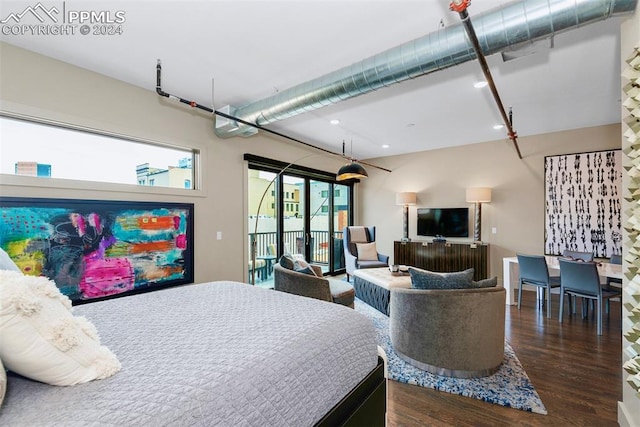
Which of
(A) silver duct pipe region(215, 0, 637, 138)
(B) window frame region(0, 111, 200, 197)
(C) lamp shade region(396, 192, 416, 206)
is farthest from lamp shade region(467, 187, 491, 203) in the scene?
(B) window frame region(0, 111, 200, 197)

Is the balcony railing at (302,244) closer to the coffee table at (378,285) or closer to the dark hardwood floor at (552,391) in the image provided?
the coffee table at (378,285)

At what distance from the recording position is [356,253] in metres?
5.92

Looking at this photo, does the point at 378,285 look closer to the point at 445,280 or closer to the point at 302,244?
the point at 445,280

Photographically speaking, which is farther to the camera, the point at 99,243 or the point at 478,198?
the point at 478,198

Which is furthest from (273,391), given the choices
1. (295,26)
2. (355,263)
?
(355,263)

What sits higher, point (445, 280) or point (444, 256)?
point (445, 280)


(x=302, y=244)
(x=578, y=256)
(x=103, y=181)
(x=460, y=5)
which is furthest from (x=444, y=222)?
(x=103, y=181)

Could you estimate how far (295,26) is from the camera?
90.4 inches

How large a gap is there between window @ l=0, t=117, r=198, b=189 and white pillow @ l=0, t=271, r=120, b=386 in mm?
2495

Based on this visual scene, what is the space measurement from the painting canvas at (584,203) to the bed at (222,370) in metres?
5.24

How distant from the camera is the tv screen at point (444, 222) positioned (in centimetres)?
597

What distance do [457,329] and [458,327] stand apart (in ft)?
0.06

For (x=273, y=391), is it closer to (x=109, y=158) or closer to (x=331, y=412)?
(x=331, y=412)

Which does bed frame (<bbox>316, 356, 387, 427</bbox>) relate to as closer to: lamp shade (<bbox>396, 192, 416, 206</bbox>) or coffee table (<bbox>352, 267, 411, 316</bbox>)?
coffee table (<bbox>352, 267, 411, 316</bbox>)
